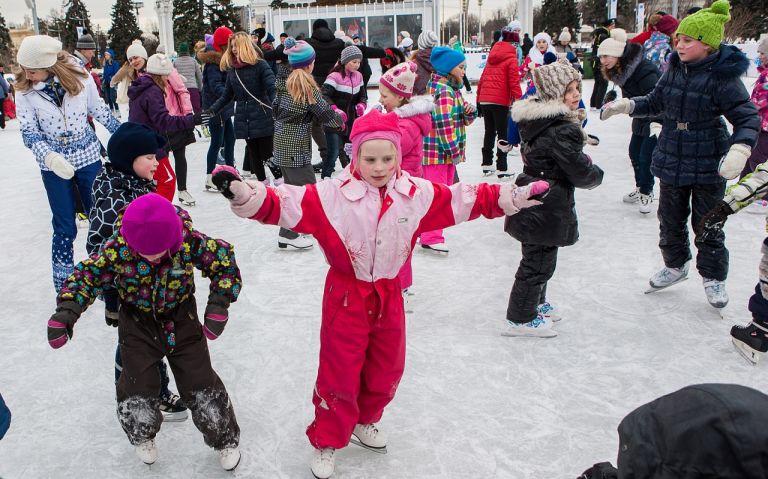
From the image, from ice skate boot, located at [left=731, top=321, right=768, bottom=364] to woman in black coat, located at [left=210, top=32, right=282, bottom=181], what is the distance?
426 centimetres

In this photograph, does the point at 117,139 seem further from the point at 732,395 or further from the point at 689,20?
the point at 689,20

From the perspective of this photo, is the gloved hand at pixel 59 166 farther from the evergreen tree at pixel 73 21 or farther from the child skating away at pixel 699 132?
the evergreen tree at pixel 73 21

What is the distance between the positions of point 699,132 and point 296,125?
9.40ft

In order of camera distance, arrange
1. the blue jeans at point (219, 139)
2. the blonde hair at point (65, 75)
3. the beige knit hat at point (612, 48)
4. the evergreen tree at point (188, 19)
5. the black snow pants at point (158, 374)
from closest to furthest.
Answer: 1. the black snow pants at point (158, 374)
2. the blonde hair at point (65, 75)
3. the beige knit hat at point (612, 48)
4. the blue jeans at point (219, 139)
5. the evergreen tree at point (188, 19)

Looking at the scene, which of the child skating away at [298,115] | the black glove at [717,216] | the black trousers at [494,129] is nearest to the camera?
the black glove at [717,216]

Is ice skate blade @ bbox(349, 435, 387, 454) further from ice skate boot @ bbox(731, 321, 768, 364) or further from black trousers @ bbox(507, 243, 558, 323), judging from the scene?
ice skate boot @ bbox(731, 321, 768, 364)

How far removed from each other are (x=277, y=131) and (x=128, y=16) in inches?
1730

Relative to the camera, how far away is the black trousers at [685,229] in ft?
12.1

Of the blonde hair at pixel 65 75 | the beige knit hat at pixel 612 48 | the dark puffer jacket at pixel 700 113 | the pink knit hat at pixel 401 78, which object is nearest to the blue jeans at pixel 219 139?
the blonde hair at pixel 65 75

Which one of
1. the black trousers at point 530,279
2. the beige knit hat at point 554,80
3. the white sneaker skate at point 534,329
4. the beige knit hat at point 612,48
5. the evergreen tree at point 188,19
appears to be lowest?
the white sneaker skate at point 534,329

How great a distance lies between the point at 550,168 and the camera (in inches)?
128

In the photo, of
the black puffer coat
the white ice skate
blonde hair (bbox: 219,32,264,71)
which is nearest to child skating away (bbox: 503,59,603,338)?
the black puffer coat

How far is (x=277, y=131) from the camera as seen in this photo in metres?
4.93

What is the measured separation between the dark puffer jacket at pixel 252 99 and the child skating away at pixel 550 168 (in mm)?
3216
